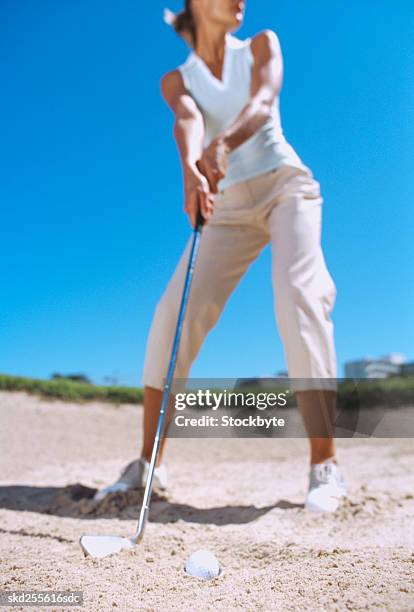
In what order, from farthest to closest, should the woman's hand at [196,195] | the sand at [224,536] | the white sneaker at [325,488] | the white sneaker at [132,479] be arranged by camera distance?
the white sneaker at [132,479] < the woman's hand at [196,195] < the white sneaker at [325,488] < the sand at [224,536]

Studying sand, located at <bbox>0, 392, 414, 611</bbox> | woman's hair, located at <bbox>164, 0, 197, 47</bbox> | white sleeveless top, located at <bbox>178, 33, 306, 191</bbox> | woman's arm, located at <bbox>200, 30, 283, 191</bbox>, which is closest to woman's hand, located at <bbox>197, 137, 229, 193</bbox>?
woman's arm, located at <bbox>200, 30, 283, 191</bbox>

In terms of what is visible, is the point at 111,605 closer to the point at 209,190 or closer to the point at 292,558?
the point at 292,558

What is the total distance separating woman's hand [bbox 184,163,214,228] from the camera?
2.04 m

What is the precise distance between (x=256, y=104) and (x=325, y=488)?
4.79ft

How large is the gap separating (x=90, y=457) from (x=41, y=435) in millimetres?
1148

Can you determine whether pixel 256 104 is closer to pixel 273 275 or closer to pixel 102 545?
pixel 273 275

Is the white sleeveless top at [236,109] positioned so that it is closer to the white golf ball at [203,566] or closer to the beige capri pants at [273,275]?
the beige capri pants at [273,275]

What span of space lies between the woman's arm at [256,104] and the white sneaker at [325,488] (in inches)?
43.8

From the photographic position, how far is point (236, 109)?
2.44m

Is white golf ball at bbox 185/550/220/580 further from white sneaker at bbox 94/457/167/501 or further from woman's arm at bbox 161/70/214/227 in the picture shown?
woman's arm at bbox 161/70/214/227

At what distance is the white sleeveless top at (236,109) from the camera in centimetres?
230

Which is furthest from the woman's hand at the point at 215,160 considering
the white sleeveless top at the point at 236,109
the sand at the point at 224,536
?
the sand at the point at 224,536

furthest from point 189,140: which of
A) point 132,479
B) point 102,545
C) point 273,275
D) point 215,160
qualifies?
point 102,545

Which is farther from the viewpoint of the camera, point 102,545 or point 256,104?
point 256,104
